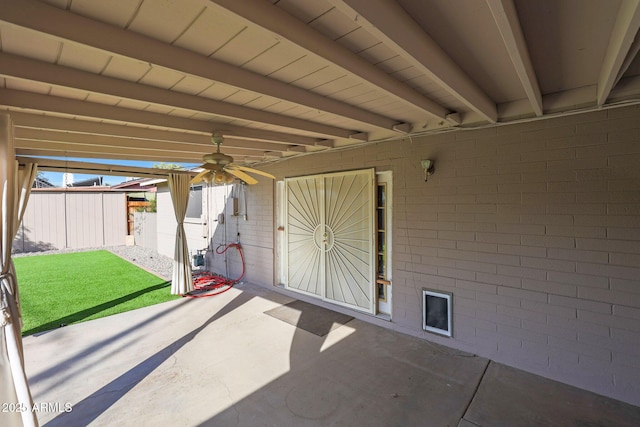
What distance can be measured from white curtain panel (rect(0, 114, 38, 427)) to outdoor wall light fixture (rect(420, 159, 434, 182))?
3719 millimetres

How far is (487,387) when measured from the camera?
2.72 meters

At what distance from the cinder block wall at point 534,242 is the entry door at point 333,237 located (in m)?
0.51

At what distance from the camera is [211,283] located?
641cm

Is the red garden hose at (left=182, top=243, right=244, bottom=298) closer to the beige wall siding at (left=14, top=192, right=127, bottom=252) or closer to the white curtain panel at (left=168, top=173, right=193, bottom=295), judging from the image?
the white curtain panel at (left=168, top=173, right=193, bottom=295)

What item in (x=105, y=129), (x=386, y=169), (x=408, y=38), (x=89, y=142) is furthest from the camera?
(x=386, y=169)

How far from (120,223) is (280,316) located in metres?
11.3

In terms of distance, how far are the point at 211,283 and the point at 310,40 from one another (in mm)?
5939

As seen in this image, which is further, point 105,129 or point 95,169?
point 95,169

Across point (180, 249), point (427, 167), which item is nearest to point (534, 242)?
point (427, 167)

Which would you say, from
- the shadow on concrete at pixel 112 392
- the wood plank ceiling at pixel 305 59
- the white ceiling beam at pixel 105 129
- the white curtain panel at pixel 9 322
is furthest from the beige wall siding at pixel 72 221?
the white curtain panel at pixel 9 322

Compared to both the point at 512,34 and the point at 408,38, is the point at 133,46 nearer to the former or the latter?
the point at 408,38

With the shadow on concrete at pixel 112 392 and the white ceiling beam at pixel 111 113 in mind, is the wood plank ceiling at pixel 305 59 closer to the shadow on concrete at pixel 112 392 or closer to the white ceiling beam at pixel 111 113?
the white ceiling beam at pixel 111 113

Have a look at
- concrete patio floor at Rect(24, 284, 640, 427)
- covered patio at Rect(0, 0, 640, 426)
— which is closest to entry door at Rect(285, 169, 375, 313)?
covered patio at Rect(0, 0, 640, 426)

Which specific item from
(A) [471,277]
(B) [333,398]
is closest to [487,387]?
(A) [471,277]
